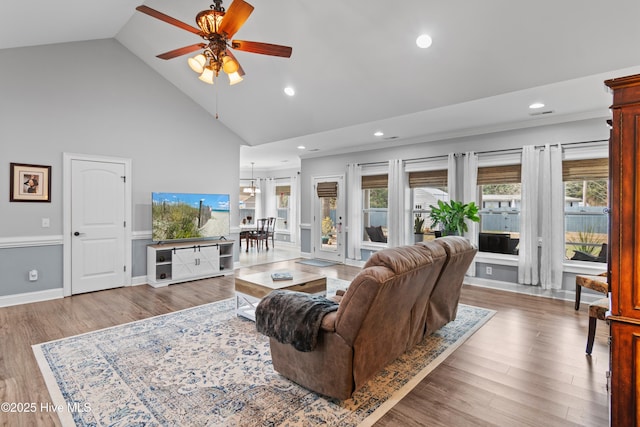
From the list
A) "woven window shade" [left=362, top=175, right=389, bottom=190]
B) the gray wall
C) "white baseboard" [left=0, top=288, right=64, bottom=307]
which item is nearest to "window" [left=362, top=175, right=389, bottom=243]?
"woven window shade" [left=362, top=175, right=389, bottom=190]

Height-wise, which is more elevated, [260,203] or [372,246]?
[260,203]

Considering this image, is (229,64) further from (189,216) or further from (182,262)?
(182,262)

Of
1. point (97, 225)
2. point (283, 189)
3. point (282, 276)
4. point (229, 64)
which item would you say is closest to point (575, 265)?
point (282, 276)

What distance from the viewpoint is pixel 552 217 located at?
15.7ft

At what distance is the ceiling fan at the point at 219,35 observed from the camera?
2674 millimetres

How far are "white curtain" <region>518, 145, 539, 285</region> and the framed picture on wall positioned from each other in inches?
275

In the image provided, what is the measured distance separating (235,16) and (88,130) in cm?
369

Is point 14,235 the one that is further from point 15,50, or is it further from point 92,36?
point 92,36

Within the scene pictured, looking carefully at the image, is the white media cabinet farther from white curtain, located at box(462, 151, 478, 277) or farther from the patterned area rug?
white curtain, located at box(462, 151, 478, 277)

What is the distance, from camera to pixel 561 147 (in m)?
4.72

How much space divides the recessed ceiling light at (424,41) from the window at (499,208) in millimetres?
2731

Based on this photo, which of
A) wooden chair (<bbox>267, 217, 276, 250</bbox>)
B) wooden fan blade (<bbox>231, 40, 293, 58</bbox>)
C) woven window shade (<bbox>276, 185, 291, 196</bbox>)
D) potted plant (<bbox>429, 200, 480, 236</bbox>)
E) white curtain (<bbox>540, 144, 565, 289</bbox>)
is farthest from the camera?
woven window shade (<bbox>276, 185, 291, 196</bbox>)

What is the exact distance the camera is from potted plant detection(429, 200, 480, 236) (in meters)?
5.21

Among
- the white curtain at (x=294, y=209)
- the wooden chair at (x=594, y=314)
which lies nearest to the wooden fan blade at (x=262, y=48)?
the wooden chair at (x=594, y=314)
